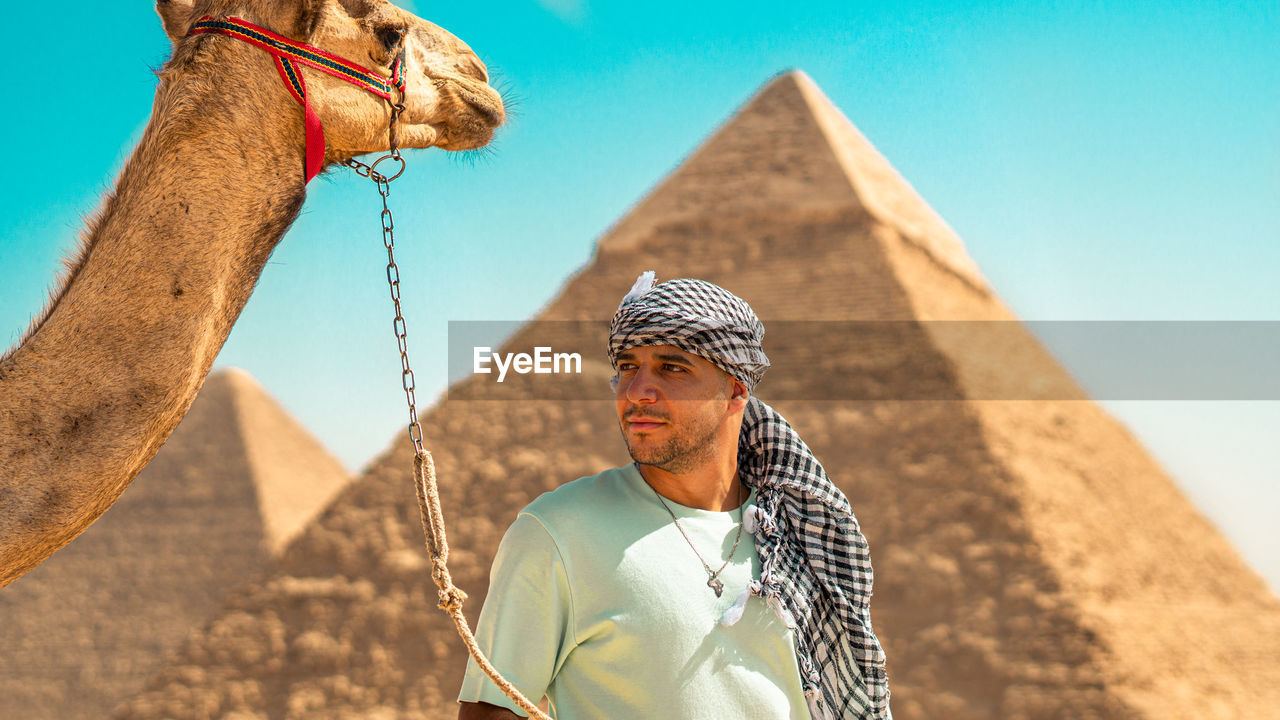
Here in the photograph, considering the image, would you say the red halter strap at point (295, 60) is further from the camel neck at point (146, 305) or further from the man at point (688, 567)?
the man at point (688, 567)

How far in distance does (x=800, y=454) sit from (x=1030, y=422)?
26.3 m

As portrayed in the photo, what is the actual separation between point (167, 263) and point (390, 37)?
0.95m

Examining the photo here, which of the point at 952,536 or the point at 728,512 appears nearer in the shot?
the point at 728,512

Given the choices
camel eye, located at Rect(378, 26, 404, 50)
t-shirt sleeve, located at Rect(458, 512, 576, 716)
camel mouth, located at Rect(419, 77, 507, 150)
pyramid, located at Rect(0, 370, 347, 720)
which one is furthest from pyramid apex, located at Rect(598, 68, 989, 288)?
t-shirt sleeve, located at Rect(458, 512, 576, 716)

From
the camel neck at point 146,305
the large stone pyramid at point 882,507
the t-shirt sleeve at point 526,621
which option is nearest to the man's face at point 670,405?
the t-shirt sleeve at point 526,621

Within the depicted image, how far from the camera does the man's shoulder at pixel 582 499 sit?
8.44 feet

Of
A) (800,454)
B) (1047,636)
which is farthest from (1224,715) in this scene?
(800,454)

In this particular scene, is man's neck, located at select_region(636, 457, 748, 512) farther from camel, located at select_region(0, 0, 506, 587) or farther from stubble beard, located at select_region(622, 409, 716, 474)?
camel, located at select_region(0, 0, 506, 587)

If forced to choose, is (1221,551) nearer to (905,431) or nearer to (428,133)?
(905,431)

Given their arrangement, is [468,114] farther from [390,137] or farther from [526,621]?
[526,621]

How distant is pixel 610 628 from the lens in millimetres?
2514

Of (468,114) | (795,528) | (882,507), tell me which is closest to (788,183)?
(882,507)

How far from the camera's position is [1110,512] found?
2664 centimetres

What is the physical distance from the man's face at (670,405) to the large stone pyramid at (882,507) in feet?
64.5
